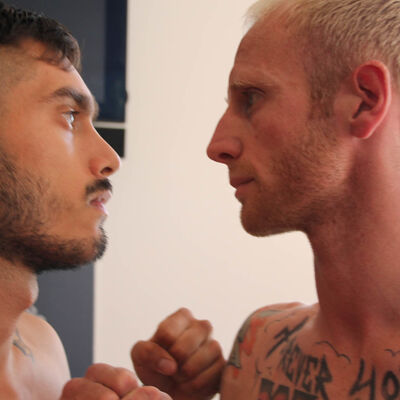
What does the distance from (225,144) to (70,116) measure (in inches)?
12.5

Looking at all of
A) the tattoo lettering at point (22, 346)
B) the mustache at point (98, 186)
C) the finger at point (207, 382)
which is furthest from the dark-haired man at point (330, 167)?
the tattoo lettering at point (22, 346)

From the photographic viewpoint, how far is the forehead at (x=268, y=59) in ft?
3.14

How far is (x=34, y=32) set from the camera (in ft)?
3.51

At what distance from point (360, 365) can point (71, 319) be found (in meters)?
1.16

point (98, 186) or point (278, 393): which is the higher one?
point (98, 186)

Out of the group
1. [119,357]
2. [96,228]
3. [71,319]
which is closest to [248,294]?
[119,357]

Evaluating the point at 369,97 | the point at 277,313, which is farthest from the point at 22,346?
the point at 369,97

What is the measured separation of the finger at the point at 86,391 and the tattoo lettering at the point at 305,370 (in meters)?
0.31

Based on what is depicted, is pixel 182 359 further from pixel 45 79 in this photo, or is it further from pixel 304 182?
pixel 45 79

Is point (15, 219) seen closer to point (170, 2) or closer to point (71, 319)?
point (71, 319)

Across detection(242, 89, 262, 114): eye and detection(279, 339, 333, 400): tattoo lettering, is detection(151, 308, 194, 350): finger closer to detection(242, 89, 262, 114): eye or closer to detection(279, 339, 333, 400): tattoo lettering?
detection(279, 339, 333, 400): tattoo lettering

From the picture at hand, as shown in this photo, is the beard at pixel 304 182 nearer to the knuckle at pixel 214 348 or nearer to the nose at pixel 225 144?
the nose at pixel 225 144

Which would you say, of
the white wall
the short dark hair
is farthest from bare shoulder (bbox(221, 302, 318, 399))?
the white wall

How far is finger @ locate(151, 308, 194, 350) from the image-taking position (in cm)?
109
